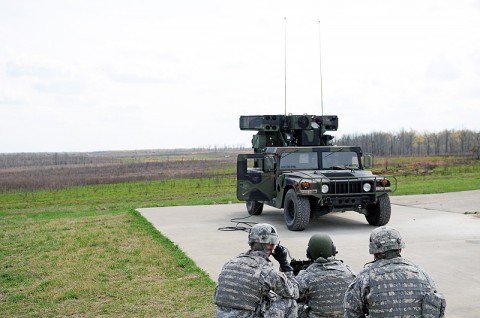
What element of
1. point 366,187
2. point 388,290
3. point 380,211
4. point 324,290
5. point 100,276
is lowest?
point 100,276

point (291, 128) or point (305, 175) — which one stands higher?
point (291, 128)

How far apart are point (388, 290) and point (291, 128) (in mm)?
10460

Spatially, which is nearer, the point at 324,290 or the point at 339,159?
the point at 324,290

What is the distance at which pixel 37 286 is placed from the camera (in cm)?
790

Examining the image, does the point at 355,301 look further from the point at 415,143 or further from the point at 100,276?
the point at 415,143

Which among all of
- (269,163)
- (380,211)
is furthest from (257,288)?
(269,163)

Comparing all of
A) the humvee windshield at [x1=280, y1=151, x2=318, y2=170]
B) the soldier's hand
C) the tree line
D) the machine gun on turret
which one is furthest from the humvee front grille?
the tree line

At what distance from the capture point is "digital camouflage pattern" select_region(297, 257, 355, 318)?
4.63 meters

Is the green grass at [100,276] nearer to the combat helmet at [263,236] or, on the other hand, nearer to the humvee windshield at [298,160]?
the combat helmet at [263,236]

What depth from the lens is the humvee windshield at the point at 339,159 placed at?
41.8ft

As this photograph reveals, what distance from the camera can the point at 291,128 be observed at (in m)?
14.3

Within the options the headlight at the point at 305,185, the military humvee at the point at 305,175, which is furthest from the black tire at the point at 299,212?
the headlight at the point at 305,185

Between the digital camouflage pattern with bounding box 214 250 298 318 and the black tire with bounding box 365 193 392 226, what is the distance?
25.8 ft

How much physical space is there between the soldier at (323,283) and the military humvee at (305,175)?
21.6 feet
